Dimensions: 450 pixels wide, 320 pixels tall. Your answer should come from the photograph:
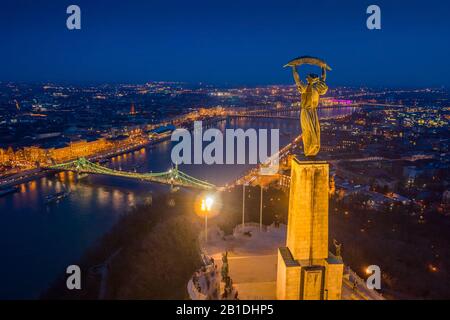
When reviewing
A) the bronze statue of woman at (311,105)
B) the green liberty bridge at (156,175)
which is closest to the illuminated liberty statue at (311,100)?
the bronze statue of woman at (311,105)

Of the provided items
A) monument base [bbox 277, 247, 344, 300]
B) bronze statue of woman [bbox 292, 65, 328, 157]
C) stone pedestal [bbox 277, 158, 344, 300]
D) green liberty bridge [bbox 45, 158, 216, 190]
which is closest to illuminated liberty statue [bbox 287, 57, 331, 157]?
bronze statue of woman [bbox 292, 65, 328, 157]

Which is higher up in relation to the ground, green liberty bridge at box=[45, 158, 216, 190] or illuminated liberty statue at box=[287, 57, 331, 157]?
illuminated liberty statue at box=[287, 57, 331, 157]

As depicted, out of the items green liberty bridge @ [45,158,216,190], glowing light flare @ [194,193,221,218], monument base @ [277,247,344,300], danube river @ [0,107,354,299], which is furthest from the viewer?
green liberty bridge @ [45,158,216,190]

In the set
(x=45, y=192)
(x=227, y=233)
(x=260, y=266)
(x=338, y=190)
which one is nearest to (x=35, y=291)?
(x=227, y=233)

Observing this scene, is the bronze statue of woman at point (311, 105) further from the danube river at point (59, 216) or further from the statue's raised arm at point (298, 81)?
the danube river at point (59, 216)

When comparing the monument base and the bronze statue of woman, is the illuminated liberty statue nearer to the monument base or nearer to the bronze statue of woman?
the bronze statue of woman
